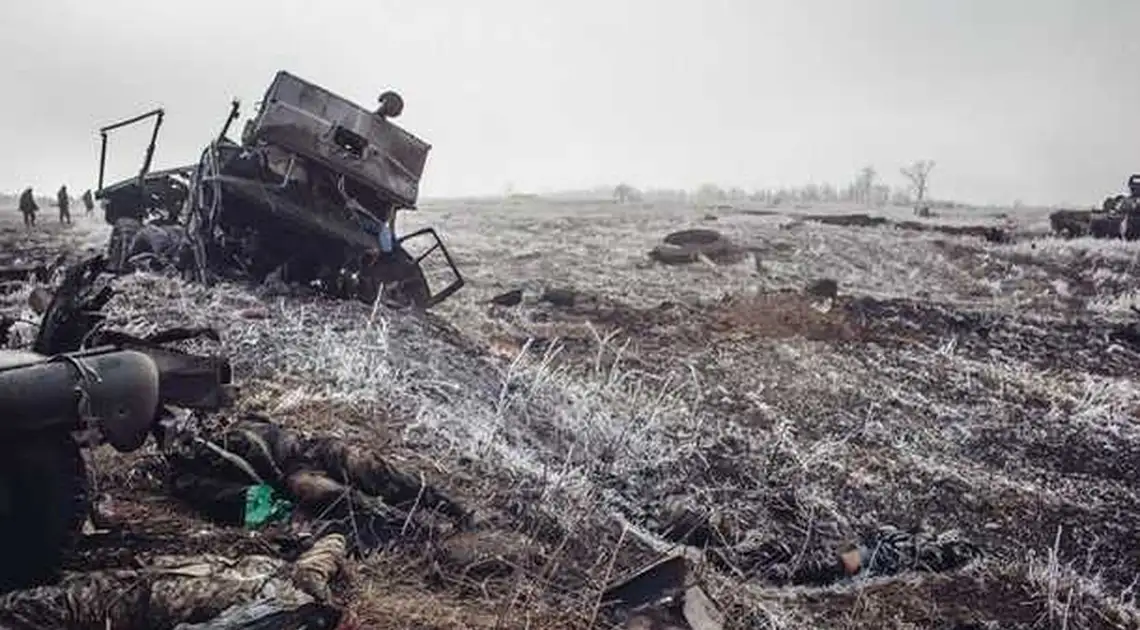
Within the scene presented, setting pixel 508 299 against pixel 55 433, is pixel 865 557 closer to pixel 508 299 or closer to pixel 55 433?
pixel 55 433

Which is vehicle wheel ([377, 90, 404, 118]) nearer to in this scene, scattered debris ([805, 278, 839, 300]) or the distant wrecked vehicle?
scattered debris ([805, 278, 839, 300])

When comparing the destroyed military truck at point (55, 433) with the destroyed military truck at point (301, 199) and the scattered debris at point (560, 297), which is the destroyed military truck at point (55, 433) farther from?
the scattered debris at point (560, 297)

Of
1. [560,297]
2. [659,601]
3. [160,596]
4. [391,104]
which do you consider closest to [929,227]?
[560,297]

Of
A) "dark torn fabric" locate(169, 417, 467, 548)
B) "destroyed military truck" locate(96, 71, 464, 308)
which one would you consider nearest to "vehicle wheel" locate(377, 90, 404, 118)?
"destroyed military truck" locate(96, 71, 464, 308)

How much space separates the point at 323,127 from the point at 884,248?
1449 cm

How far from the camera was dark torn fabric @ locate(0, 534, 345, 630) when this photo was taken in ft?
10.4

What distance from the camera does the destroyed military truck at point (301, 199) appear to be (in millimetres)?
8805

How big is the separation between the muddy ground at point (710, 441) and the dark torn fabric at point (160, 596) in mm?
337

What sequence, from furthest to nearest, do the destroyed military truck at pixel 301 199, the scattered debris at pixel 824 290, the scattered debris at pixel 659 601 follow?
the scattered debris at pixel 824 290 < the destroyed military truck at pixel 301 199 < the scattered debris at pixel 659 601

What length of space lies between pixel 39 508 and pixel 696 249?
15.4 metres

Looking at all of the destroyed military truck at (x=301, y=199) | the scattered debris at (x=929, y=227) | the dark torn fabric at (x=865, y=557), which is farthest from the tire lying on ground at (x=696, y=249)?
the dark torn fabric at (x=865, y=557)

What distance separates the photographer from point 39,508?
360 centimetres

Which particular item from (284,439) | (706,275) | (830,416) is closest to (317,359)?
(284,439)

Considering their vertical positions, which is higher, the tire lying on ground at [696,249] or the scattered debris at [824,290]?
the tire lying on ground at [696,249]
